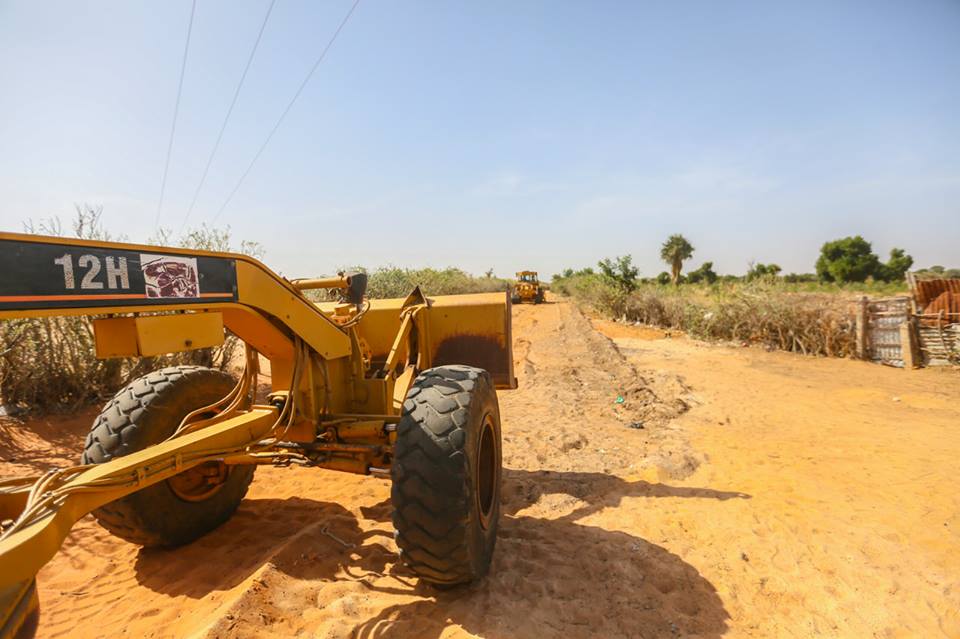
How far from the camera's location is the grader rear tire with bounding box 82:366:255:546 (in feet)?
10.1

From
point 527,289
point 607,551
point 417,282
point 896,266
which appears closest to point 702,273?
point 896,266

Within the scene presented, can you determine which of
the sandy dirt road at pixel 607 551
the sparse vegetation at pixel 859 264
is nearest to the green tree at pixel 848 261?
the sparse vegetation at pixel 859 264

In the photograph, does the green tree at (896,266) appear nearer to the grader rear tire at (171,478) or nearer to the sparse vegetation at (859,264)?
the sparse vegetation at (859,264)

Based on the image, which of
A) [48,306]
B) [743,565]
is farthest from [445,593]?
[48,306]

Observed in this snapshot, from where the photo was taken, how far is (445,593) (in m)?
2.91

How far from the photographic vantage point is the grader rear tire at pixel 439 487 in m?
2.57

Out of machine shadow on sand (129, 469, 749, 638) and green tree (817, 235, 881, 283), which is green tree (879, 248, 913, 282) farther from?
machine shadow on sand (129, 469, 749, 638)

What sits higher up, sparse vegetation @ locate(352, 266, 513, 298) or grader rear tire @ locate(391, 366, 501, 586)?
sparse vegetation @ locate(352, 266, 513, 298)

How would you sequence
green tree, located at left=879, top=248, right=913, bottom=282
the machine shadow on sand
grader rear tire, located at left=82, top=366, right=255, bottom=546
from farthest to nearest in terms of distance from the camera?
green tree, located at left=879, top=248, right=913, bottom=282 → grader rear tire, located at left=82, top=366, right=255, bottom=546 → the machine shadow on sand

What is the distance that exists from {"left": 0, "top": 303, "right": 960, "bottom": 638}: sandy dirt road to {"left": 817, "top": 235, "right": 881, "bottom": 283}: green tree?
45582mm

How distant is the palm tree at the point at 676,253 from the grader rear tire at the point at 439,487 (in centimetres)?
5620

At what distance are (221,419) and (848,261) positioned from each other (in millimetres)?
53803

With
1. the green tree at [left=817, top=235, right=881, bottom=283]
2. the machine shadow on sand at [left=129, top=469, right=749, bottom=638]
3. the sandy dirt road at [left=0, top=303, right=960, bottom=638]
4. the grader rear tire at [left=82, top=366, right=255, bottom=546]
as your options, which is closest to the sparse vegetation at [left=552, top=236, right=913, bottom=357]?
the sandy dirt road at [left=0, top=303, right=960, bottom=638]

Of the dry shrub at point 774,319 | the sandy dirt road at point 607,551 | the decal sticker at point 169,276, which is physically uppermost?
the decal sticker at point 169,276
